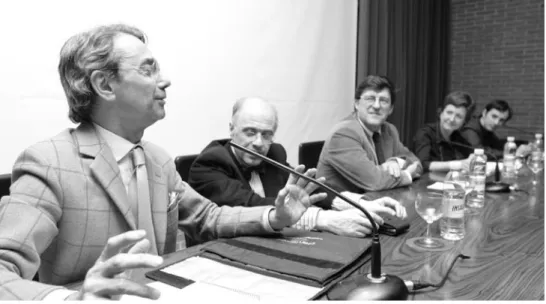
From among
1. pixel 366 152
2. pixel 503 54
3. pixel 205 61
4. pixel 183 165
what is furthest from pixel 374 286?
pixel 503 54

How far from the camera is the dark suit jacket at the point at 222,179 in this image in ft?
4.95

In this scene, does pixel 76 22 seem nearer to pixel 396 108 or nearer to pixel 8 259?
pixel 8 259

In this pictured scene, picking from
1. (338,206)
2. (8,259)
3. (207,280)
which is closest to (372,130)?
(338,206)

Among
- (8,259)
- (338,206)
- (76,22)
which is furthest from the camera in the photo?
(76,22)

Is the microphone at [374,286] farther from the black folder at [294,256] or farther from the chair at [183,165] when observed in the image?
the chair at [183,165]

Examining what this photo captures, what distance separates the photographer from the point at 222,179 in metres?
1.56

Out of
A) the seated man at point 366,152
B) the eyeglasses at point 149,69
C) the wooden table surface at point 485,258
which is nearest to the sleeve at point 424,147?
the seated man at point 366,152

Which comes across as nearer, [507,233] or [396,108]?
[507,233]

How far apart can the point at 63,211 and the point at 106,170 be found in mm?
124

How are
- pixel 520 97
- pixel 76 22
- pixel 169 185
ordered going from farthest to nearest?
pixel 520 97, pixel 76 22, pixel 169 185

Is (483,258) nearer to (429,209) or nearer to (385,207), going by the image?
(429,209)

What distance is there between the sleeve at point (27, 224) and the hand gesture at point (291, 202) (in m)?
0.53

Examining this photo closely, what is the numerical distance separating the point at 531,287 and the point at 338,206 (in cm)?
88

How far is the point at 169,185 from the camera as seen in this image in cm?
124
